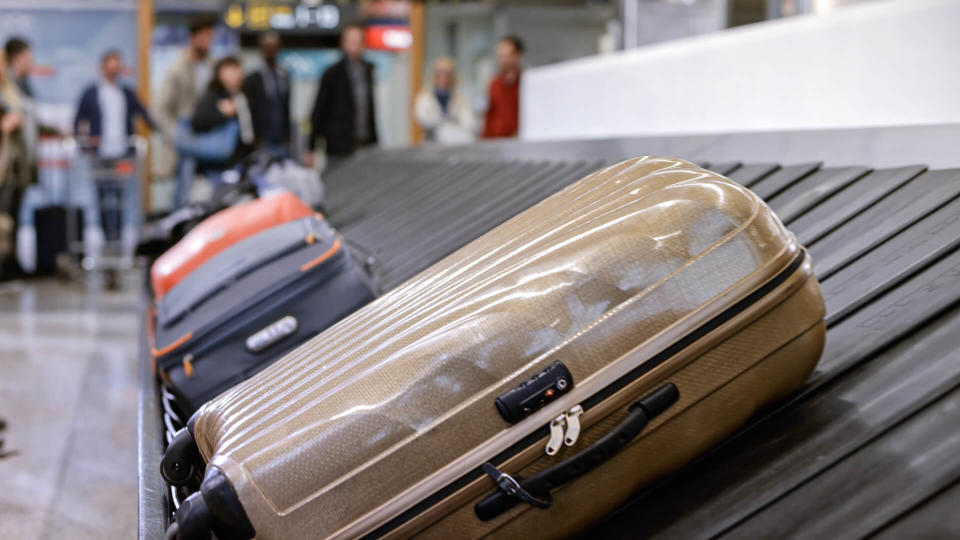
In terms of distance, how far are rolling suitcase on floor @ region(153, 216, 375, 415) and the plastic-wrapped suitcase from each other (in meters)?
0.53

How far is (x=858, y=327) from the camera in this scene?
1596 mm

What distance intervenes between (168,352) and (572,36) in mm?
10782

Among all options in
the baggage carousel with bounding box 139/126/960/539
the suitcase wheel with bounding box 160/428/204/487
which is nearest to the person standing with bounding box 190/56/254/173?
the baggage carousel with bounding box 139/126/960/539

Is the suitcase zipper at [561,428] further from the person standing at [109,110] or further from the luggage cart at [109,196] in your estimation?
the person standing at [109,110]

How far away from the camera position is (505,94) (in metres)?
7.45

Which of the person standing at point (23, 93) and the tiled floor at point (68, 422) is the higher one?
the person standing at point (23, 93)

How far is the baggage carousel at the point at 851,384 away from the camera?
3.94 feet

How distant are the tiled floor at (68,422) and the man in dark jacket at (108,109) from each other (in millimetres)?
2804

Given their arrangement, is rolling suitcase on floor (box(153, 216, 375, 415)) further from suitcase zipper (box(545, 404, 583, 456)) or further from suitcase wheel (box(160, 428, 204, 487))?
suitcase zipper (box(545, 404, 583, 456))

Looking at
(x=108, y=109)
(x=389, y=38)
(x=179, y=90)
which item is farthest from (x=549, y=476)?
(x=389, y=38)

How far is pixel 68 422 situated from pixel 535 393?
9.78 feet

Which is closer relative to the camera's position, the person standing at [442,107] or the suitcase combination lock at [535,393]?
the suitcase combination lock at [535,393]

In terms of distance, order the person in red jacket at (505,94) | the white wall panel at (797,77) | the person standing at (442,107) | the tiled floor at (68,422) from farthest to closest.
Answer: the person standing at (442,107)
the person in red jacket at (505,94)
the tiled floor at (68,422)
the white wall panel at (797,77)

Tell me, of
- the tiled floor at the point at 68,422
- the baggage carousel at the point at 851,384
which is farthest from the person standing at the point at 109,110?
the baggage carousel at the point at 851,384
